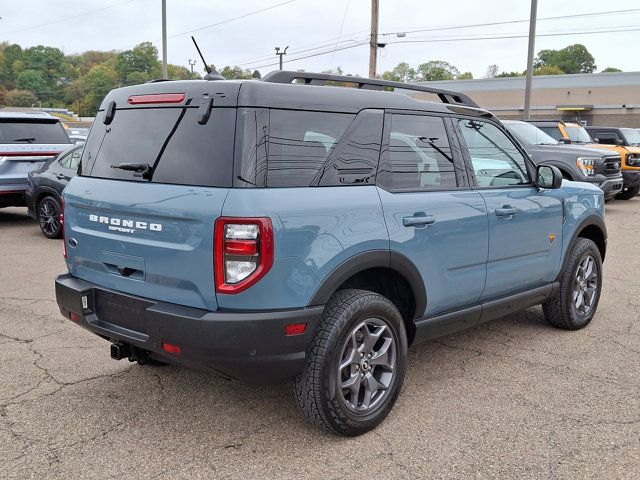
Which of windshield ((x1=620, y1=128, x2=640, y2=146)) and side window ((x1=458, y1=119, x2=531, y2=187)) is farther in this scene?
windshield ((x1=620, y1=128, x2=640, y2=146))

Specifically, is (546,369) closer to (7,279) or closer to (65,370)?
(65,370)

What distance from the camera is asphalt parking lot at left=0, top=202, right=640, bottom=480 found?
3.02 meters

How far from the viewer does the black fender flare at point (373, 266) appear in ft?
9.99

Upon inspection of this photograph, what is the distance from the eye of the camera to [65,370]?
419 cm

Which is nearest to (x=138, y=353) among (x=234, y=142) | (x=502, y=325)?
(x=234, y=142)

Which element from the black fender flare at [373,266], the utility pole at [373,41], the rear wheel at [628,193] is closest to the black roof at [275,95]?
the black fender flare at [373,266]

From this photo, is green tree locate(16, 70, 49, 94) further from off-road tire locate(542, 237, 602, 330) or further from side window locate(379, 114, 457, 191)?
side window locate(379, 114, 457, 191)

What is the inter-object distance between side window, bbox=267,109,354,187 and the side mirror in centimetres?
200

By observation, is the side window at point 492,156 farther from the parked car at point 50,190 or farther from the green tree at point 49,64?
the green tree at point 49,64

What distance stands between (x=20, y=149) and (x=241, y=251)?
28.5ft

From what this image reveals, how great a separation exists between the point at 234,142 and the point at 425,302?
1.52 metres

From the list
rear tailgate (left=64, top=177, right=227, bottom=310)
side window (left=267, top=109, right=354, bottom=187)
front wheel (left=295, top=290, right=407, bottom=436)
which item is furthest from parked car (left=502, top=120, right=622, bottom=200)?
rear tailgate (left=64, top=177, right=227, bottom=310)

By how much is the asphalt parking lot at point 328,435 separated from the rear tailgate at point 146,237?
82 centimetres

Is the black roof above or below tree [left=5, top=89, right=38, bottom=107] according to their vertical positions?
below
